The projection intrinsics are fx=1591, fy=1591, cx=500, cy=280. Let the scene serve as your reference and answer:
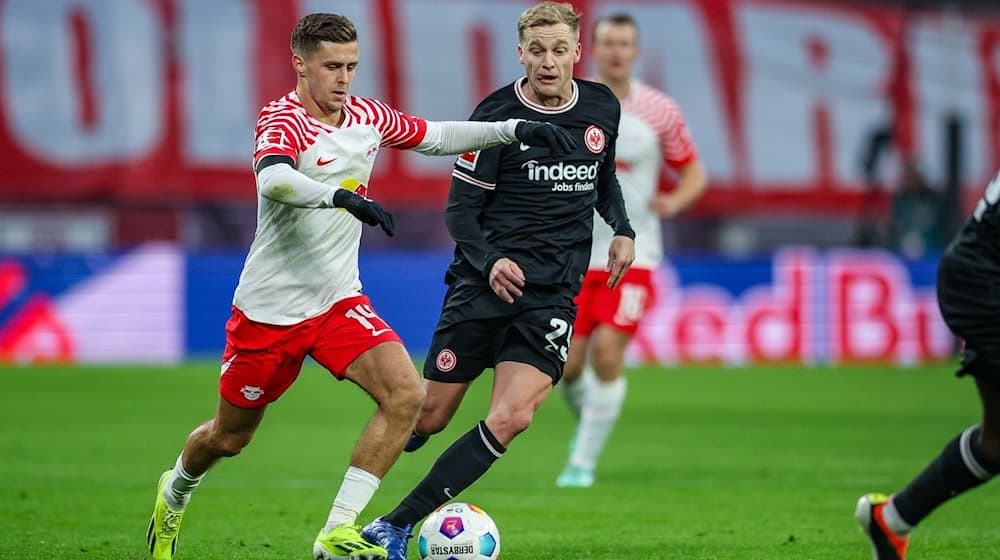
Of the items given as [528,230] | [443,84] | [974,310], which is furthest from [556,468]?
[443,84]

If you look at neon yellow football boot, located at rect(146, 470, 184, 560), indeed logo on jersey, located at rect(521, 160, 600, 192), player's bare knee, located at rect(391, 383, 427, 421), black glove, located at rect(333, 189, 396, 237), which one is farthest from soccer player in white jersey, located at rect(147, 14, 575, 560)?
indeed logo on jersey, located at rect(521, 160, 600, 192)

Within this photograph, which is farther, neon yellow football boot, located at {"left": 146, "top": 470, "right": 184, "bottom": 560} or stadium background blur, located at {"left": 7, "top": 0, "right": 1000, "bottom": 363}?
stadium background blur, located at {"left": 7, "top": 0, "right": 1000, "bottom": 363}

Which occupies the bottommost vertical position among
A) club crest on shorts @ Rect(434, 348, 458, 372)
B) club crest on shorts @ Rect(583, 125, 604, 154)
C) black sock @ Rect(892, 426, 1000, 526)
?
club crest on shorts @ Rect(434, 348, 458, 372)

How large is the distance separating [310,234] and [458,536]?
55.3 inches

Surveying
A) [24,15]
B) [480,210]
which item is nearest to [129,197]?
[24,15]

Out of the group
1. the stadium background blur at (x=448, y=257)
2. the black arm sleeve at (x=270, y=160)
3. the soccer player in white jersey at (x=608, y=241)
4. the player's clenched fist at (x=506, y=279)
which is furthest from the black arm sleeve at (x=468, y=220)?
the soccer player in white jersey at (x=608, y=241)

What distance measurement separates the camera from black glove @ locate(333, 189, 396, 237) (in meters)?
5.93

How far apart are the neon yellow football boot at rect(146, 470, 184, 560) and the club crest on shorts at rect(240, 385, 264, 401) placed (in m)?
0.60

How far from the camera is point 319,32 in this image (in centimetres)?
650

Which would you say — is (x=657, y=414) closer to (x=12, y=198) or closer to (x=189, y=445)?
(x=189, y=445)

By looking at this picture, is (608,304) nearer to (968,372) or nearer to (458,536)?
(458,536)

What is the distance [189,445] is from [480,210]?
174 centimetres

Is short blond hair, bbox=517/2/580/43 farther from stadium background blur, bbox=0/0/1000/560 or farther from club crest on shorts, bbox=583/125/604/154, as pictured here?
stadium background blur, bbox=0/0/1000/560

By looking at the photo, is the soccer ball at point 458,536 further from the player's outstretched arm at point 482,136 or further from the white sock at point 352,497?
the player's outstretched arm at point 482,136
